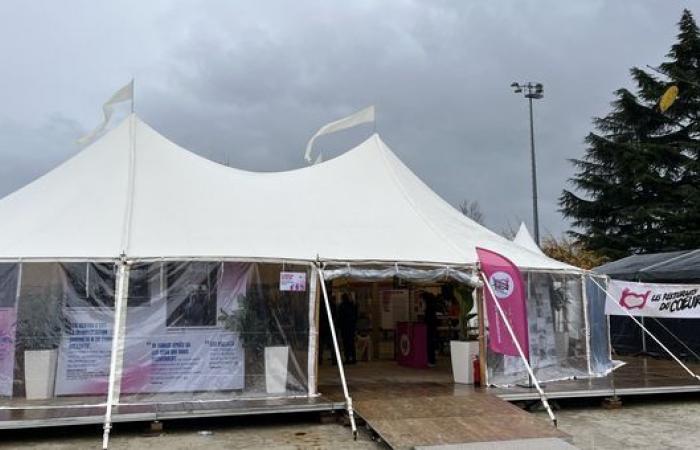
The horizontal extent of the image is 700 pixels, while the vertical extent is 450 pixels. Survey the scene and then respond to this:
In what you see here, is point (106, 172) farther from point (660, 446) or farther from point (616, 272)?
point (616, 272)

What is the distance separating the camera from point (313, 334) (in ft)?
28.6

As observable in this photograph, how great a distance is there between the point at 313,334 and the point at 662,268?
354 inches

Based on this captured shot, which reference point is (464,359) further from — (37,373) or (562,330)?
(37,373)

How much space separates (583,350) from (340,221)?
4.35 m

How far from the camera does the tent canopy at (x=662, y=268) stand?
1345cm

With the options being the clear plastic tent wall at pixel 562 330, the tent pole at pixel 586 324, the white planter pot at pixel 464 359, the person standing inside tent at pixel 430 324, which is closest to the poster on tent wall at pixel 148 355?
the white planter pot at pixel 464 359

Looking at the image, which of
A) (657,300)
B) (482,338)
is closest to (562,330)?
(482,338)

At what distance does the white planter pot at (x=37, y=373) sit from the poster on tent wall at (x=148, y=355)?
0.15m

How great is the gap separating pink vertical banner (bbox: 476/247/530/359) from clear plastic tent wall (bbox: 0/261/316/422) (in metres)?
2.45

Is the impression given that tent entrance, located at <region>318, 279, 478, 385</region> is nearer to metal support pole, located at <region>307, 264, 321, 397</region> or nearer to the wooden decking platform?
the wooden decking platform

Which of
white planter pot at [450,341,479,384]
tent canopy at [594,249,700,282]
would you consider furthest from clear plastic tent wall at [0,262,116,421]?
tent canopy at [594,249,700,282]

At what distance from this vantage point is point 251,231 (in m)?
9.34

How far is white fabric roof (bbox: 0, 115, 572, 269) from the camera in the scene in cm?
873

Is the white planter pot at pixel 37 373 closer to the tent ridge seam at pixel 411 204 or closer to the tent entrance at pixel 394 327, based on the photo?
the tent entrance at pixel 394 327
